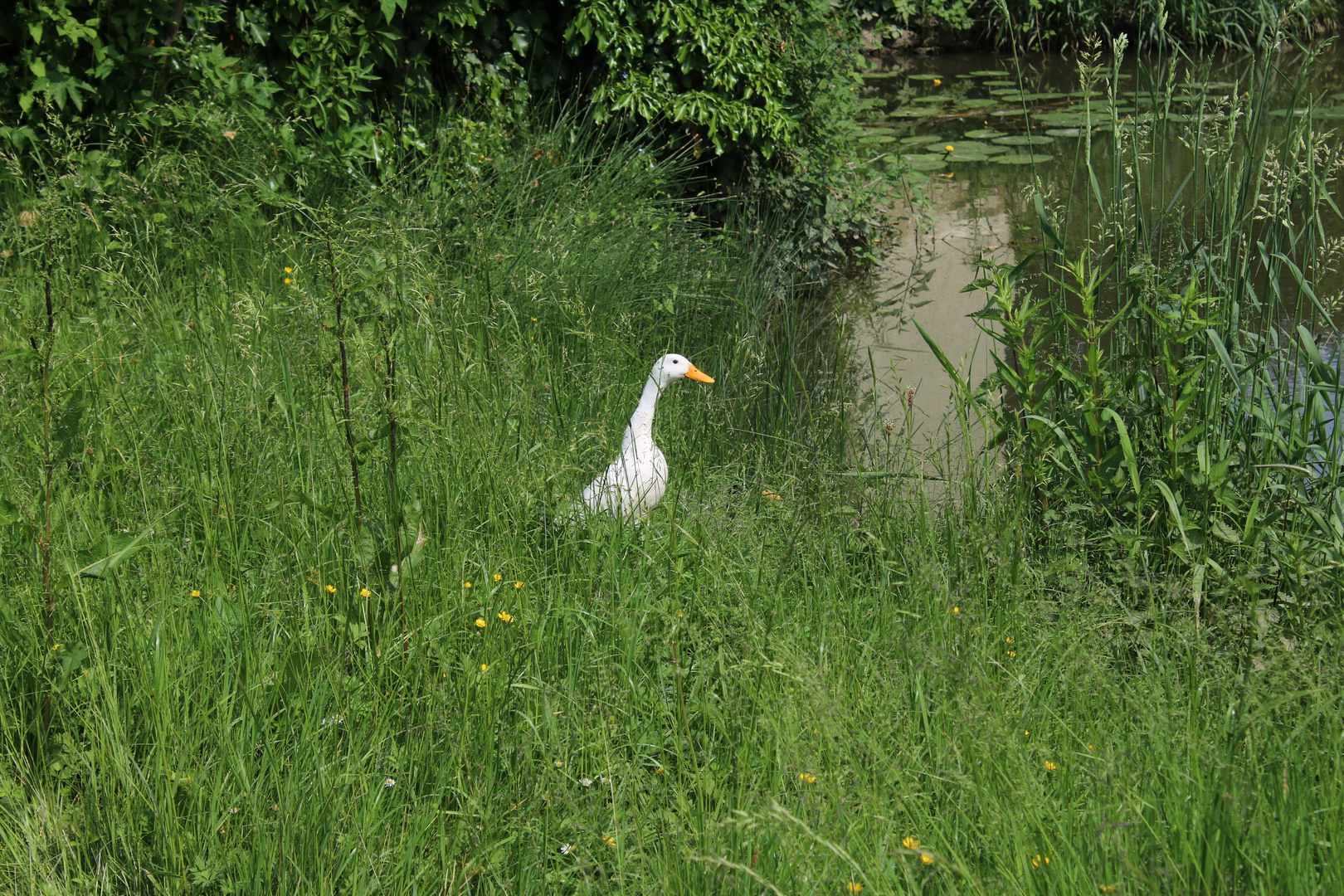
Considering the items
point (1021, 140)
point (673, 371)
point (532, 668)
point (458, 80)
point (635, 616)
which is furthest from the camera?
point (1021, 140)

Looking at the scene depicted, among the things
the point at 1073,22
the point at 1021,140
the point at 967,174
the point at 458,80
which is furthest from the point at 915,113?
the point at 458,80

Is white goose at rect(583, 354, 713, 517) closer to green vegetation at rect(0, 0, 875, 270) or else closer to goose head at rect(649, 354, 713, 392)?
goose head at rect(649, 354, 713, 392)

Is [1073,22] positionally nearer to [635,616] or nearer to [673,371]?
[673,371]

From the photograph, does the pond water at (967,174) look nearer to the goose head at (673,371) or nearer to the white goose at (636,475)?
the goose head at (673,371)

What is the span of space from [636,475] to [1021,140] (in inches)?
229

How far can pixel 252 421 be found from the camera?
91.9 inches

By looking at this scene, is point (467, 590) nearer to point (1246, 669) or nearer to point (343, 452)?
point (343, 452)

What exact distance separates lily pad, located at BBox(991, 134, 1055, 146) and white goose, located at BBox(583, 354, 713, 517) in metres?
5.07

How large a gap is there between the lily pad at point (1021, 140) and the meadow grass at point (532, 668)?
5.08m

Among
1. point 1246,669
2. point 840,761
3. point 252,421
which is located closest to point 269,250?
point 252,421

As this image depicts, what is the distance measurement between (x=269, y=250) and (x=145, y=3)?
0.91 m

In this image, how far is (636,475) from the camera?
99.0 inches

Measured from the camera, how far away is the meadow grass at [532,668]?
1.42 metres

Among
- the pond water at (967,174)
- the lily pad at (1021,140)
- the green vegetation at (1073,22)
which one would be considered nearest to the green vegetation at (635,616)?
the pond water at (967,174)
